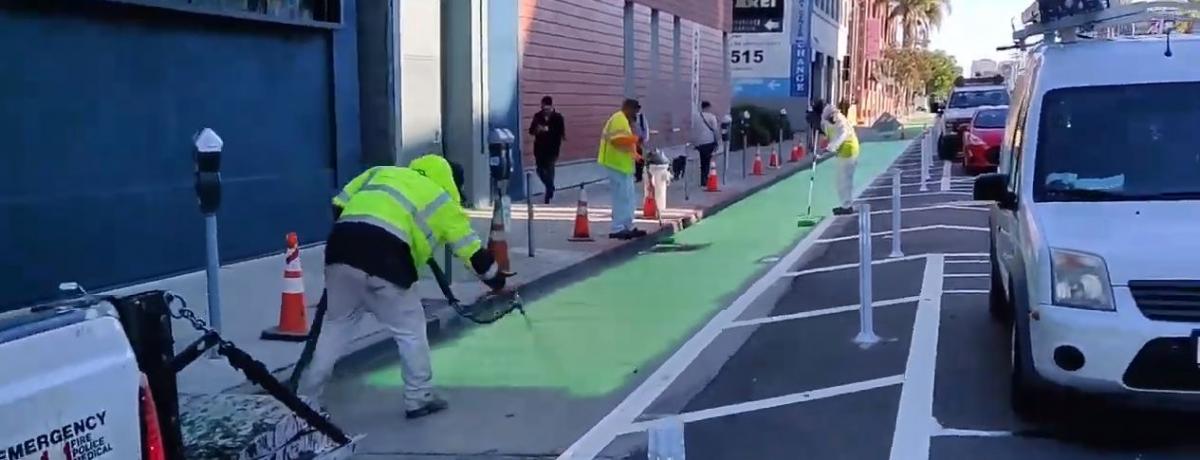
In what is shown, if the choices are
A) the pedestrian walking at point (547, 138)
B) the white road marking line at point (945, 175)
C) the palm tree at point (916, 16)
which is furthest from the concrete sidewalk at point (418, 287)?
the palm tree at point (916, 16)

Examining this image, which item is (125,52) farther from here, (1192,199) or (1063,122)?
(1192,199)

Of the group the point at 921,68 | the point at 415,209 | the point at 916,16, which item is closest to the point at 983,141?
the point at 415,209

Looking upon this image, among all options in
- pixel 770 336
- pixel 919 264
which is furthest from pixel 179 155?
pixel 919 264

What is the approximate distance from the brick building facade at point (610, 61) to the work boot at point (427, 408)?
13.9 metres

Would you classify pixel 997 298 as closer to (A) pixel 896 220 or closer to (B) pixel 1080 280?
(B) pixel 1080 280

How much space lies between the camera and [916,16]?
93.2 metres

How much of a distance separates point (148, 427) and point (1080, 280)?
4.56 metres

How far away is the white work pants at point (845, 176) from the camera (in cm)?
1830

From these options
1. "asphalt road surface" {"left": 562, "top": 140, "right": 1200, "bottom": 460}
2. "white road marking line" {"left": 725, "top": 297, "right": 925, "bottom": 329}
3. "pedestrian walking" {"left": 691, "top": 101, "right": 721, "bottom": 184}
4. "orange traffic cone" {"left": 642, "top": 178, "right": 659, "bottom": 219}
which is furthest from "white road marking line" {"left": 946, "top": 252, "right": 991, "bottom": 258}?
"pedestrian walking" {"left": 691, "top": 101, "right": 721, "bottom": 184}

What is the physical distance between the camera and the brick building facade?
22203mm

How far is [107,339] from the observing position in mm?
3625

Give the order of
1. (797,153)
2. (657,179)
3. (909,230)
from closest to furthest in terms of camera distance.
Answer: (909,230), (657,179), (797,153)

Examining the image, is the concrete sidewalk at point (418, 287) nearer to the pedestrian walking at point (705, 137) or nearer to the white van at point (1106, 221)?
the pedestrian walking at point (705, 137)

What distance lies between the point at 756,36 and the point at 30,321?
2203 inches
